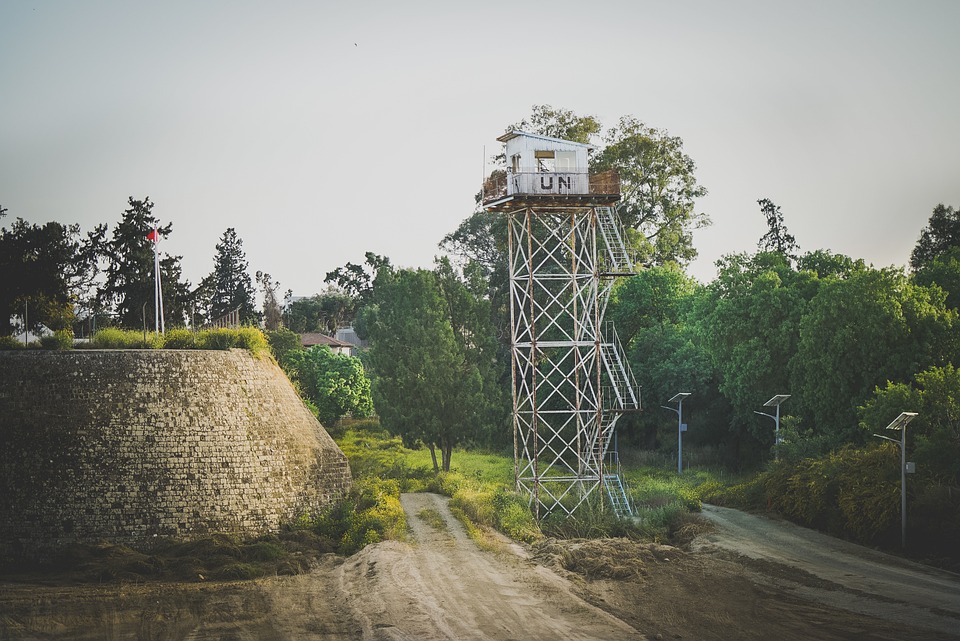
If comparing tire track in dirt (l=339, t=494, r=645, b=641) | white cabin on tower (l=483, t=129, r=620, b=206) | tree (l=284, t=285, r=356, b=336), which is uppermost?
white cabin on tower (l=483, t=129, r=620, b=206)

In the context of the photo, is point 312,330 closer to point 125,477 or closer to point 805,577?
point 125,477

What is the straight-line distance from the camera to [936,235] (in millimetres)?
56469

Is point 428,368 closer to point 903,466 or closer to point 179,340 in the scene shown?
point 179,340

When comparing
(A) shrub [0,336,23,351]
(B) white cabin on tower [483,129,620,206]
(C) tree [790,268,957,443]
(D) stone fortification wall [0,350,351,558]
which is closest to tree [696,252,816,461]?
(C) tree [790,268,957,443]

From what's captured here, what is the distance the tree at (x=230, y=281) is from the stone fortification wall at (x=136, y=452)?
3677 cm

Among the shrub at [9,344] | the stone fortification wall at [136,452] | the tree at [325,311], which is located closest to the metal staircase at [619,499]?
the stone fortification wall at [136,452]

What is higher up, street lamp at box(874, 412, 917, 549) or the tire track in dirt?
street lamp at box(874, 412, 917, 549)

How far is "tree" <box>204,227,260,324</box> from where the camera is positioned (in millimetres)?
67562

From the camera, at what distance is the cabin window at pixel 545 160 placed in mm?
33031

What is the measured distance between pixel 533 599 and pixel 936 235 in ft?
140

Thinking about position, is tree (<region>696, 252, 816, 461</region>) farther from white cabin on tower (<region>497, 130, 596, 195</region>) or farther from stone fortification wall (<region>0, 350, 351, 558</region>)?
stone fortification wall (<region>0, 350, 351, 558</region>)

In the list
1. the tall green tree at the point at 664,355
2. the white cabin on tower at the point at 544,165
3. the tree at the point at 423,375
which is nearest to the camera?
the white cabin on tower at the point at 544,165

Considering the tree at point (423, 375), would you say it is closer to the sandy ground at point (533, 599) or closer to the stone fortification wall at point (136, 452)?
the stone fortification wall at point (136, 452)

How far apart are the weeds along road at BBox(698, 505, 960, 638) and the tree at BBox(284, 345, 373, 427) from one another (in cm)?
2778
